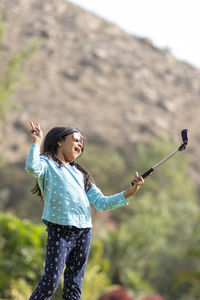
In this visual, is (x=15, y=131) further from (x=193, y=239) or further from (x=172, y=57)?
(x=172, y=57)

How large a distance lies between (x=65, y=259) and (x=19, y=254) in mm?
5410

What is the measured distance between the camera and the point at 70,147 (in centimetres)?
342

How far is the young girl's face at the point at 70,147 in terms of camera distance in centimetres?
342

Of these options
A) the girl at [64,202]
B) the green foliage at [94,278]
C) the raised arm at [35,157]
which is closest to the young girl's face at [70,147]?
the girl at [64,202]

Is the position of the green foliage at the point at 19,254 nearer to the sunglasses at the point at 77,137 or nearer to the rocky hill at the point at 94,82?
the sunglasses at the point at 77,137

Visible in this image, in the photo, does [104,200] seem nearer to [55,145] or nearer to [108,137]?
[55,145]

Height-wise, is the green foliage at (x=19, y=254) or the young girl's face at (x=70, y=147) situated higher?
the green foliage at (x=19, y=254)

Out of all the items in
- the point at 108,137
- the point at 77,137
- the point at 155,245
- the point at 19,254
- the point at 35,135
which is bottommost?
the point at 35,135

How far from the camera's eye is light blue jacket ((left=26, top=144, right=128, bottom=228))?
3186 mm

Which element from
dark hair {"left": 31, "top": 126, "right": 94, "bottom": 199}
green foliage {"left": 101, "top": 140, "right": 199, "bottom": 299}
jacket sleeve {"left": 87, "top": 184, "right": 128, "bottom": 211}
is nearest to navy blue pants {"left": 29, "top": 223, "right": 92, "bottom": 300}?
jacket sleeve {"left": 87, "top": 184, "right": 128, "bottom": 211}

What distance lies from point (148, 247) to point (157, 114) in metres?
34.0

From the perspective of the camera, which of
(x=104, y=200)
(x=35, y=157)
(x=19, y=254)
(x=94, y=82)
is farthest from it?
(x=94, y=82)

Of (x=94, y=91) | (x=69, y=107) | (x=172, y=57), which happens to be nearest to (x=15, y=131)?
(x=69, y=107)

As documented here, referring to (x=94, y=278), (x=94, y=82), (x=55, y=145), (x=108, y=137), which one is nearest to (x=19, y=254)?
(x=94, y=278)
